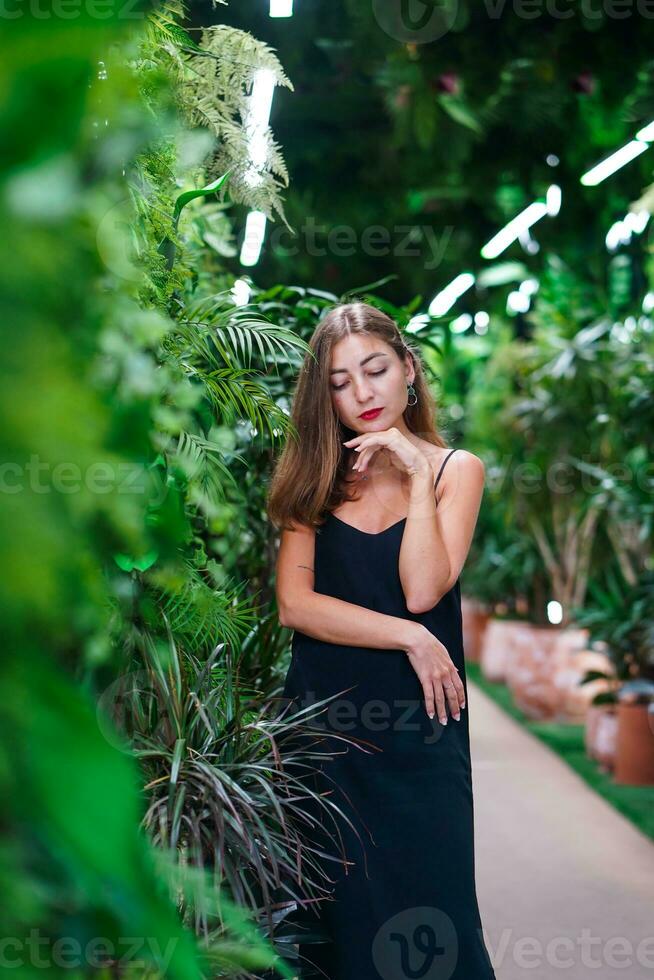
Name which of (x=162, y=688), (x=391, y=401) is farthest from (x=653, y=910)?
(x=162, y=688)

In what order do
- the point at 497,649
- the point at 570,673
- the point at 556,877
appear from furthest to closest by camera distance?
1. the point at 497,649
2. the point at 570,673
3. the point at 556,877

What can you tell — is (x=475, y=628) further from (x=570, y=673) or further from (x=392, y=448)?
A: (x=392, y=448)

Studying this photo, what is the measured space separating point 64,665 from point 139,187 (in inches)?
30.7

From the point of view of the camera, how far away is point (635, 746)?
16.3ft

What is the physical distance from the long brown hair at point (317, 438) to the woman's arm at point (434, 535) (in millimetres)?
167

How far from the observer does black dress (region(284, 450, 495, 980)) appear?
72.3 inches

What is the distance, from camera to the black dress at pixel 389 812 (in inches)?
72.3

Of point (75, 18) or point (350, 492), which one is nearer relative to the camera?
point (75, 18)

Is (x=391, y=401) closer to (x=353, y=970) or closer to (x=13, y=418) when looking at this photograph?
(x=353, y=970)

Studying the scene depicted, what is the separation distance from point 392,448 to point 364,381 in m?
0.15

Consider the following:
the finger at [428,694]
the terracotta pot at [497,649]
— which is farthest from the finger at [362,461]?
the terracotta pot at [497,649]

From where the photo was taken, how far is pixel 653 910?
3473 millimetres

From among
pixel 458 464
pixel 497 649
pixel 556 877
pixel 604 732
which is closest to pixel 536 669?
pixel 604 732

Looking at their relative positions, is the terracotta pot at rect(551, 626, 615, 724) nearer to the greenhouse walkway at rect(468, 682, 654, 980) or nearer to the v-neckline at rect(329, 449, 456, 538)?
the greenhouse walkway at rect(468, 682, 654, 980)
